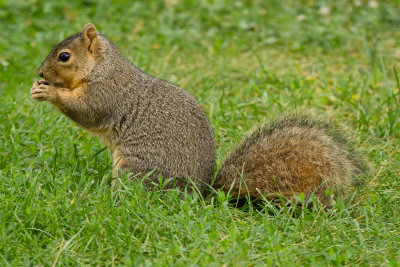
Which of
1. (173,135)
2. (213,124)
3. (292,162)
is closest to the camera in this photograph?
(292,162)

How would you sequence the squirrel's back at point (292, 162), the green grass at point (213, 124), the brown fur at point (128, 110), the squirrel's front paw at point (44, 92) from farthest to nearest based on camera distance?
the squirrel's front paw at point (44, 92), the brown fur at point (128, 110), the squirrel's back at point (292, 162), the green grass at point (213, 124)

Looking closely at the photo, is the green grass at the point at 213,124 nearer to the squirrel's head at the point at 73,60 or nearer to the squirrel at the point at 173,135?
the squirrel at the point at 173,135

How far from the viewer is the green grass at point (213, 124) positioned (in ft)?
8.30

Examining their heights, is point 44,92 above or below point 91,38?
below

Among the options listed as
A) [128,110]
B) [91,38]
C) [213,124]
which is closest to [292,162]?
[128,110]

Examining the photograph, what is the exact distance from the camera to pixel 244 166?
10.3 ft

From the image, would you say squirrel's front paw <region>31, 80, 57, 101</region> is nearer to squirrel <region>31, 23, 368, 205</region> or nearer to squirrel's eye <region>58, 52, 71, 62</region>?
squirrel <region>31, 23, 368, 205</region>

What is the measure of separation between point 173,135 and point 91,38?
0.80m

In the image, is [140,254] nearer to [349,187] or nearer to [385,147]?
[349,187]

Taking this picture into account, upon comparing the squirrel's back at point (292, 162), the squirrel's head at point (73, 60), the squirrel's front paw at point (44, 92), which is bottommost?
the squirrel's back at point (292, 162)

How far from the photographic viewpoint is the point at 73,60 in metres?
3.38

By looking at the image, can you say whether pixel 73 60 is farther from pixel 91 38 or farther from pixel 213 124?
pixel 213 124

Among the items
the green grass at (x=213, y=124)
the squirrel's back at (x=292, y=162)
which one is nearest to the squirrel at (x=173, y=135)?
the squirrel's back at (x=292, y=162)

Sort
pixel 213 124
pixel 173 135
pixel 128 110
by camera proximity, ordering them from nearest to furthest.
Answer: pixel 173 135 < pixel 128 110 < pixel 213 124
